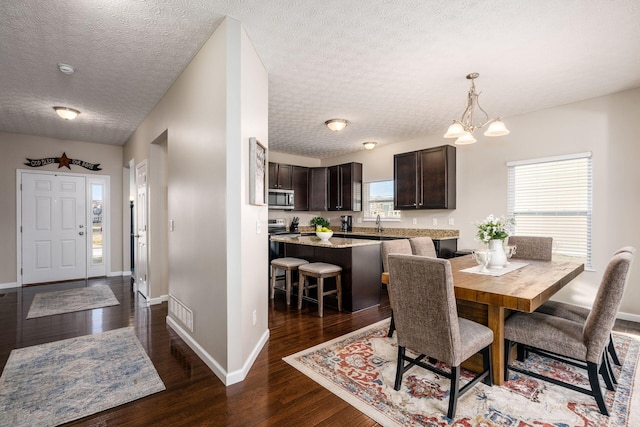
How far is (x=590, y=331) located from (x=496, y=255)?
2.86 ft

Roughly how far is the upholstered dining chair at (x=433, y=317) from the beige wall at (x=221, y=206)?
115 centimetres

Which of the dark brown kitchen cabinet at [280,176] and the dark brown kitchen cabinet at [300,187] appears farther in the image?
the dark brown kitchen cabinet at [300,187]

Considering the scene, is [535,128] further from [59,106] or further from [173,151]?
[59,106]

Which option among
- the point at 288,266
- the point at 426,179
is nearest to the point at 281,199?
the point at 288,266

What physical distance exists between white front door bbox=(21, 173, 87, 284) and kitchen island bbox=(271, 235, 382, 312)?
180 inches

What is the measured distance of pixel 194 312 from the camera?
278 centimetres

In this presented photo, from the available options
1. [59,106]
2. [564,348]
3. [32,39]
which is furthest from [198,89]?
[564,348]

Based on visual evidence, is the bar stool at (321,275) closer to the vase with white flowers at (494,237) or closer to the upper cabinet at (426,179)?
the vase with white flowers at (494,237)

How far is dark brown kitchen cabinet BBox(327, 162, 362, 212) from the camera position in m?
6.56

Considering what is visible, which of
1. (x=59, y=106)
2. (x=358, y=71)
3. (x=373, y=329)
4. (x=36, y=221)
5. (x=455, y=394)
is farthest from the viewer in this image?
(x=36, y=221)

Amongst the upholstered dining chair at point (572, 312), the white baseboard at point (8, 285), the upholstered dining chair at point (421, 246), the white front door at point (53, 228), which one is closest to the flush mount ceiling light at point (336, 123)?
the upholstered dining chair at point (421, 246)

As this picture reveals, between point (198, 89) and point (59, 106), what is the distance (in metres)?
2.59

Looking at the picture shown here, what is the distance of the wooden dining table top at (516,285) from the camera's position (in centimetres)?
179

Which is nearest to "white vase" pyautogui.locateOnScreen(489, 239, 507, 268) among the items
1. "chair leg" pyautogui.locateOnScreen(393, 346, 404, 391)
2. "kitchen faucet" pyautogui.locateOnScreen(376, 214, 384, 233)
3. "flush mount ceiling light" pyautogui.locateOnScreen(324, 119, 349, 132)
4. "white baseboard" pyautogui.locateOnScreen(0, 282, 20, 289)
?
"chair leg" pyautogui.locateOnScreen(393, 346, 404, 391)
